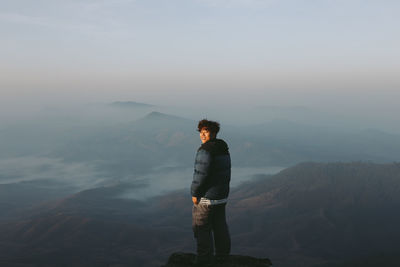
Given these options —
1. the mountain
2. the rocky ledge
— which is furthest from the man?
the mountain

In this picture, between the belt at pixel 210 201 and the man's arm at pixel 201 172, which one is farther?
the belt at pixel 210 201

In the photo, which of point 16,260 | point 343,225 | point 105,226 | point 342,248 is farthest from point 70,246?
point 343,225

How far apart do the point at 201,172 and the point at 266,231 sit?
165 meters

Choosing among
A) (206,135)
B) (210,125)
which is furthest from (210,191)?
(210,125)

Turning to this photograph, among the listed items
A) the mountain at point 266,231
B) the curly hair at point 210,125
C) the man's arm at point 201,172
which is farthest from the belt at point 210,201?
the mountain at point 266,231

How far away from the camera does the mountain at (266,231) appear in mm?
129625

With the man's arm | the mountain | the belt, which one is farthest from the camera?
the mountain

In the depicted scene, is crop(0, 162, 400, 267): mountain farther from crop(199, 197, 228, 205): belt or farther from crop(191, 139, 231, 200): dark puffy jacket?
crop(191, 139, 231, 200): dark puffy jacket

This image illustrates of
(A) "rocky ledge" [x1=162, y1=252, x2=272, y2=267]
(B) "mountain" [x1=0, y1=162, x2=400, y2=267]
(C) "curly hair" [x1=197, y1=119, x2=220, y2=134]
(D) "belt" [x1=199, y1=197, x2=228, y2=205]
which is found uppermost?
(C) "curly hair" [x1=197, y1=119, x2=220, y2=134]

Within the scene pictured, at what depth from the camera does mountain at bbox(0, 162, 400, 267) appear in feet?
425

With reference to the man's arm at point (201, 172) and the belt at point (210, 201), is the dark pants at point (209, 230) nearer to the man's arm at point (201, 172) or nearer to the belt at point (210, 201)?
the belt at point (210, 201)

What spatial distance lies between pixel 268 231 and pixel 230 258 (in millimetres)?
164032

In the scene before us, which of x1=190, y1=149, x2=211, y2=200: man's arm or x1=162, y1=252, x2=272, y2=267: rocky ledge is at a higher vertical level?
x1=190, y1=149, x2=211, y2=200: man's arm

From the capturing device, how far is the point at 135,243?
147m
